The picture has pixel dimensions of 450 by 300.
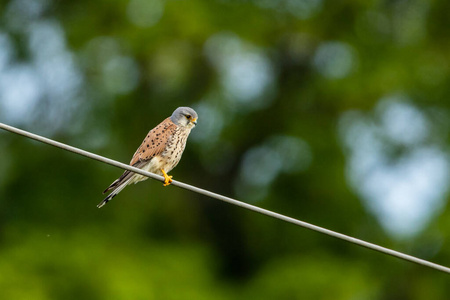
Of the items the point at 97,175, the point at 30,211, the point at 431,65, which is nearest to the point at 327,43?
the point at 431,65

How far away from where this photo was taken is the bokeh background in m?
10.3

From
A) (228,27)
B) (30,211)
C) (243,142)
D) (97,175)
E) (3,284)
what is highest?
(228,27)

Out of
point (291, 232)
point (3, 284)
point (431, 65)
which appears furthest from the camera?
point (431, 65)

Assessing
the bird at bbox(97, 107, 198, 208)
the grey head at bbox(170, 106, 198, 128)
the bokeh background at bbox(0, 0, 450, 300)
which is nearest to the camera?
the bird at bbox(97, 107, 198, 208)

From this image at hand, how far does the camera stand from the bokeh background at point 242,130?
1028 centimetres

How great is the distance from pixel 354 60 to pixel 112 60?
9.54 ft

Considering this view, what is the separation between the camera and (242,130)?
11.2 m

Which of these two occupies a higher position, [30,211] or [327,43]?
[327,43]

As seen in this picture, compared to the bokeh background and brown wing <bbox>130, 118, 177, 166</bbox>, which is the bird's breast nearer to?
brown wing <bbox>130, 118, 177, 166</bbox>

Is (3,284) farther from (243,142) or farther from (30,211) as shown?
(243,142)

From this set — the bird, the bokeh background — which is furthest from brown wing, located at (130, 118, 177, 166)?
the bokeh background

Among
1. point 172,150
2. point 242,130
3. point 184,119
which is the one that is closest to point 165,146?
point 172,150

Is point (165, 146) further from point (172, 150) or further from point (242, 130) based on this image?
point (242, 130)

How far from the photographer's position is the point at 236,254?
1108 cm
